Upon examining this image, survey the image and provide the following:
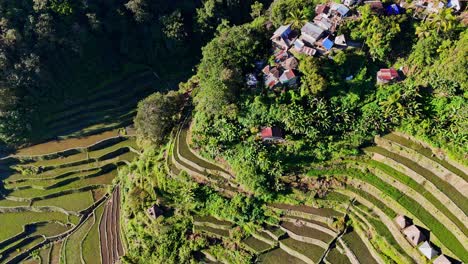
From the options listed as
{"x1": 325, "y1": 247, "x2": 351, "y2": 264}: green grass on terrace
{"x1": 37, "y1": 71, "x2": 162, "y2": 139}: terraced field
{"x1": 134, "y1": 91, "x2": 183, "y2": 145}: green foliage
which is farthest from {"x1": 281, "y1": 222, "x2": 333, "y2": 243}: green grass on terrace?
{"x1": 37, "y1": 71, "x2": 162, "y2": 139}: terraced field

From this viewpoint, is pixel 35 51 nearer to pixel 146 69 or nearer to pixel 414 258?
pixel 146 69

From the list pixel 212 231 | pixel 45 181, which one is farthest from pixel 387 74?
pixel 45 181

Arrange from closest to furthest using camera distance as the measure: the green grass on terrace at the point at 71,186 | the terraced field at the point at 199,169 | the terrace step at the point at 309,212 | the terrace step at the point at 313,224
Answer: the terrace step at the point at 313,224 < the terrace step at the point at 309,212 < the terraced field at the point at 199,169 < the green grass on terrace at the point at 71,186

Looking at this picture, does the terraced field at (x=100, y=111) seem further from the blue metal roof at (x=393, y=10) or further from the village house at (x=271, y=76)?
the blue metal roof at (x=393, y=10)

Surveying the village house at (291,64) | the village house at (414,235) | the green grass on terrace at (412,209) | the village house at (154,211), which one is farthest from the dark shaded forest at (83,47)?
the village house at (414,235)

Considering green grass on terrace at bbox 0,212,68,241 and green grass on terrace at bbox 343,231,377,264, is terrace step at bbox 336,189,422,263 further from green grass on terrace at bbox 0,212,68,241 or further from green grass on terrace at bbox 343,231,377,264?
green grass on terrace at bbox 0,212,68,241

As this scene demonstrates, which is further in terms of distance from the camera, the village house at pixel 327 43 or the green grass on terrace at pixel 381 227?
the village house at pixel 327 43
